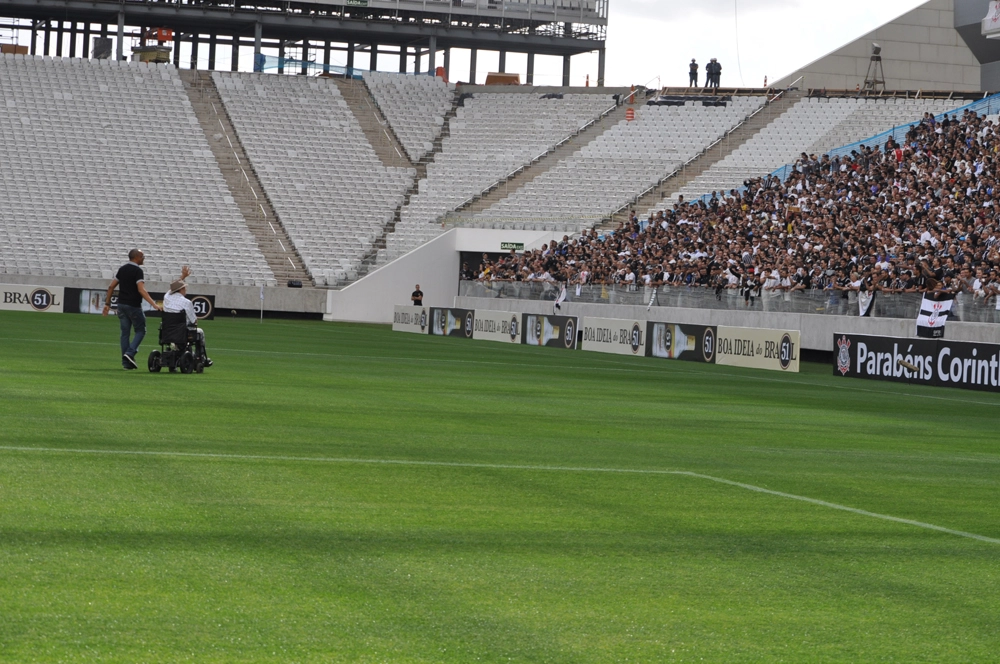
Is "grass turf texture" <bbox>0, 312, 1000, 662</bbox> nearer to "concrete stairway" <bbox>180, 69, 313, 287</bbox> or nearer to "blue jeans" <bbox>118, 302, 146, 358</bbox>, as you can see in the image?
"blue jeans" <bbox>118, 302, 146, 358</bbox>

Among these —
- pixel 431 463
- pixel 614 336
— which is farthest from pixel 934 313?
pixel 431 463

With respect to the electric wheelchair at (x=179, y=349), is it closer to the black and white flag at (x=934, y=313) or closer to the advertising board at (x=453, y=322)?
the black and white flag at (x=934, y=313)

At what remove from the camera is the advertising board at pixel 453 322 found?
152 ft

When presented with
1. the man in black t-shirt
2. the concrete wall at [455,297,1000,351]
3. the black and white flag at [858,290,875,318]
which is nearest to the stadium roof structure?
the concrete wall at [455,297,1000,351]

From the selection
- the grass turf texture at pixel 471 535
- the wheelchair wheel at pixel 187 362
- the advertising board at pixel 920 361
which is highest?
the advertising board at pixel 920 361

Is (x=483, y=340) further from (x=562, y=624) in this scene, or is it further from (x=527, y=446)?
(x=562, y=624)

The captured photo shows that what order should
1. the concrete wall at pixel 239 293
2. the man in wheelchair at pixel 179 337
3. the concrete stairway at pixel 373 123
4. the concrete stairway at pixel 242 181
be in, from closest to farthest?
the man in wheelchair at pixel 179 337 < the concrete wall at pixel 239 293 < the concrete stairway at pixel 242 181 < the concrete stairway at pixel 373 123

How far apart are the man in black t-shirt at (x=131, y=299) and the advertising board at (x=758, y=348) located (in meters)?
16.1

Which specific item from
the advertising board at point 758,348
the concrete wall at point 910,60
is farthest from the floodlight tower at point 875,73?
the advertising board at point 758,348

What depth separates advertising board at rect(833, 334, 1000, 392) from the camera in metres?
26.5

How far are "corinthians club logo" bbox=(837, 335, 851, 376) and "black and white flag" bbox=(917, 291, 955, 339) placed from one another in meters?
1.87

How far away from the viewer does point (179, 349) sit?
20656 mm

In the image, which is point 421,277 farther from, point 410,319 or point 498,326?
point 498,326

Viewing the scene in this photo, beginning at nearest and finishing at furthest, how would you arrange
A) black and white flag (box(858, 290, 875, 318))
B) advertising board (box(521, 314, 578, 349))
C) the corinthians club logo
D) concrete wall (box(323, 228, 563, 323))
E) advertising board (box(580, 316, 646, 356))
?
the corinthians club logo → black and white flag (box(858, 290, 875, 318)) → advertising board (box(580, 316, 646, 356)) → advertising board (box(521, 314, 578, 349)) → concrete wall (box(323, 228, 563, 323))
